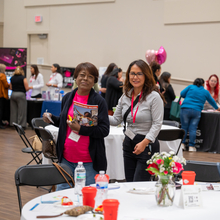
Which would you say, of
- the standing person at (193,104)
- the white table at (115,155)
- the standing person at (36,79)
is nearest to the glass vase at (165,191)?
the white table at (115,155)

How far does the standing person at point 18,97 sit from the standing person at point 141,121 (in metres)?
6.52

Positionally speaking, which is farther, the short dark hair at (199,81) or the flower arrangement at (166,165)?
the short dark hair at (199,81)

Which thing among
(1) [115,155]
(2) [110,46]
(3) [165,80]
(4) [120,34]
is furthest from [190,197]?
(2) [110,46]

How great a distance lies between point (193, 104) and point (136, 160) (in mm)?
4617

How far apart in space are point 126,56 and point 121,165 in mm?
6759

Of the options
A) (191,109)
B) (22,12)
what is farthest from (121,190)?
(22,12)

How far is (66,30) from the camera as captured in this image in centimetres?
1200

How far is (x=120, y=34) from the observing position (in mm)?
10750

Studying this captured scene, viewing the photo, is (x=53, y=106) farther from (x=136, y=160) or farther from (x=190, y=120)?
(x=136, y=160)

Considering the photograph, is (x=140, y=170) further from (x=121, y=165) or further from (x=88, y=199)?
(x=121, y=165)

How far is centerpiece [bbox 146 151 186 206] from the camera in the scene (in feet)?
6.23

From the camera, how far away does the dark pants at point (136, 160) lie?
9.20 ft

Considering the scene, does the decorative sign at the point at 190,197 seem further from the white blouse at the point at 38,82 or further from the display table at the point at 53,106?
the white blouse at the point at 38,82

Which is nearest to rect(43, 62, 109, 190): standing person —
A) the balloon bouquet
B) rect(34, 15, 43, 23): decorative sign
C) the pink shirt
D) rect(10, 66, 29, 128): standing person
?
the pink shirt
